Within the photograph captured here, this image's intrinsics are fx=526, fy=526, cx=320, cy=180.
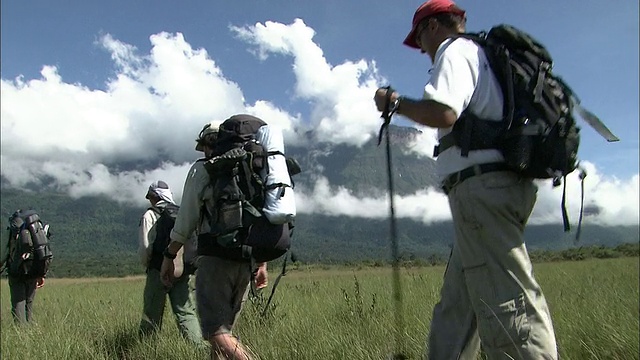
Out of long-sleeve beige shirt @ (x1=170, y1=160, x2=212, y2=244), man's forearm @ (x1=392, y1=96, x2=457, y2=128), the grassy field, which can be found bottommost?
the grassy field

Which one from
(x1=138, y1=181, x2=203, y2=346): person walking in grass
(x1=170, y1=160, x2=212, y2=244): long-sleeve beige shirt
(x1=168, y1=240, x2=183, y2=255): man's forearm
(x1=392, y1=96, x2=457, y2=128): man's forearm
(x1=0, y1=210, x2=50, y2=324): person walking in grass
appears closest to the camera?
(x1=392, y1=96, x2=457, y2=128): man's forearm

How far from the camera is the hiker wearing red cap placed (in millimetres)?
1940

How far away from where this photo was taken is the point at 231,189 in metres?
2.84

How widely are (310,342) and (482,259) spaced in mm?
1831

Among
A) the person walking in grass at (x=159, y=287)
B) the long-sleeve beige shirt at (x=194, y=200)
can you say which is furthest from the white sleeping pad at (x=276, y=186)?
the person walking in grass at (x=159, y=287)

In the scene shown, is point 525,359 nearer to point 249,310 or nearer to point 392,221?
point 392,221

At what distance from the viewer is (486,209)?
1.99 m

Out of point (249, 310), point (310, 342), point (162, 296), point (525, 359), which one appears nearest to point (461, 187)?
point (525, 359)

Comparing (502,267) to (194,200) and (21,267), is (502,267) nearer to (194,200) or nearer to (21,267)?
(194,200)

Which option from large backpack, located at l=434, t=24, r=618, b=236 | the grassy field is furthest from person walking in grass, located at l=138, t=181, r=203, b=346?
large backpack, located at l=434, t=24, r=618, b=236

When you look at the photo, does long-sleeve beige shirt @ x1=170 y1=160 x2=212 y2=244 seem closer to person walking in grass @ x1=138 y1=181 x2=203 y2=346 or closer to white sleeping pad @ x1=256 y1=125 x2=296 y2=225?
white sleeping pad @ x1=256 y1=125 x2=296 y2=225

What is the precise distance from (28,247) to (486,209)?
21.7ft

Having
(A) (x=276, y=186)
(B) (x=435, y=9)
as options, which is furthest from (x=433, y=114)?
(A) (x=276, y=186)

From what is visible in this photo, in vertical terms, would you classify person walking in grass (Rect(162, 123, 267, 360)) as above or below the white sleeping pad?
below
